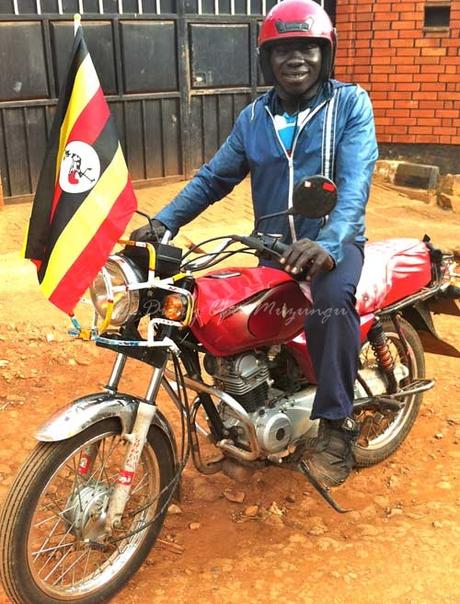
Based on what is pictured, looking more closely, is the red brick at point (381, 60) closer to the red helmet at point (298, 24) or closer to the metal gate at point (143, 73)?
the metal gate at point (143, 73)

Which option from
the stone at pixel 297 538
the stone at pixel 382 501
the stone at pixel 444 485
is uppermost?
the stone at pixel 297 538

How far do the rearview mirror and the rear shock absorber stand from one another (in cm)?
120

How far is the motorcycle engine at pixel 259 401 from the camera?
2928 millimetres

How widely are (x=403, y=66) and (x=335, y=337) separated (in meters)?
6.43

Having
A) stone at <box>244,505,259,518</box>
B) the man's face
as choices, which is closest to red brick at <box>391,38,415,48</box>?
the man's face

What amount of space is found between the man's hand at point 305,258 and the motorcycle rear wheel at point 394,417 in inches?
46.7

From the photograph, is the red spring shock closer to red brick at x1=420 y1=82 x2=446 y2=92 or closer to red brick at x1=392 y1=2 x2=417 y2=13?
red brick at x1=420 y1=82 x2=446 y2=92

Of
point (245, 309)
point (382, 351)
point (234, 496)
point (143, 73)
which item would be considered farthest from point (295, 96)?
point (143, 73)

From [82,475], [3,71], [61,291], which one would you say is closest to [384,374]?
[82,475]

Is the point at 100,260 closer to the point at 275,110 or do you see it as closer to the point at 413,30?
the point at 275,110

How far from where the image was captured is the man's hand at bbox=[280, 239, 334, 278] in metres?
2.48

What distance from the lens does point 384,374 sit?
3627 mm

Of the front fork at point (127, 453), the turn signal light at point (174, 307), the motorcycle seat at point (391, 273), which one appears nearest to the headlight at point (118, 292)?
the turn signal light at point (174, 307)

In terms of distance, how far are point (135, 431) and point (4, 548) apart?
1.91 ft
